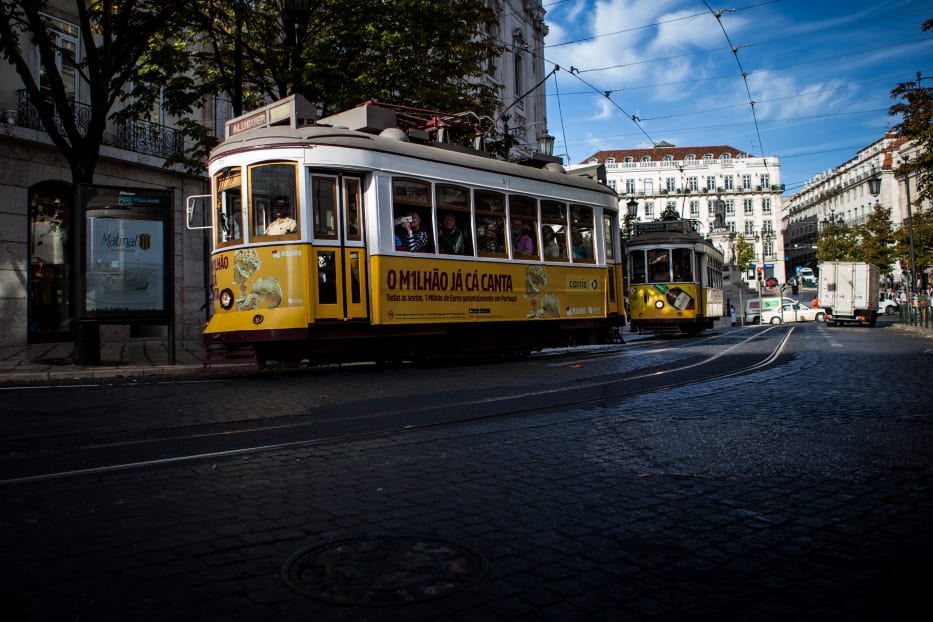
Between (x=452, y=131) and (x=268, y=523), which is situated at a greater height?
(x=452, y=131)

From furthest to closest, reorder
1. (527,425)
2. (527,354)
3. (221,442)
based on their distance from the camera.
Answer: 1. (527,354)
2. (527,425)
3. (221,442)

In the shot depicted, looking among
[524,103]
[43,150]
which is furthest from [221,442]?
[524,103]

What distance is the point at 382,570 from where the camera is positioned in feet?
8.75

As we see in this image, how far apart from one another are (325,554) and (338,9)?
14.8 meters

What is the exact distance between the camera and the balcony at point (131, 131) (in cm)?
1711

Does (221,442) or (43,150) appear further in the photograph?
(43,150)

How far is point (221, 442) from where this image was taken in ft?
17.6

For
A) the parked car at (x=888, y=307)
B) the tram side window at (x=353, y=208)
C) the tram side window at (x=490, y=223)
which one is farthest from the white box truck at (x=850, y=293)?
the tram side window at (x=353, y=208)

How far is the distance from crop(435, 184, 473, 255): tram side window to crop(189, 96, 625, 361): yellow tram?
0.08 ft

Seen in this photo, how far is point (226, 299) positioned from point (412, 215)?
318 centimetres

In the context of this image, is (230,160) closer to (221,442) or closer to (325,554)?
(221,442)

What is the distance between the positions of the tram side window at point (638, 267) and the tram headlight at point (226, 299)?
17164mm

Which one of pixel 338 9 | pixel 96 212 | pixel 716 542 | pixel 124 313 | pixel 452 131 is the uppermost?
pixel 338 9

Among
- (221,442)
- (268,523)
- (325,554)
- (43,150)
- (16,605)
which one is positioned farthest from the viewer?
(43,150)
